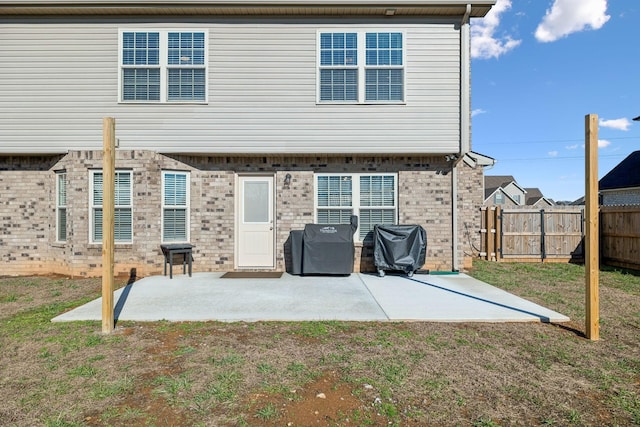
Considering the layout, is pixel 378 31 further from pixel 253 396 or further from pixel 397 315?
pixel 253 396

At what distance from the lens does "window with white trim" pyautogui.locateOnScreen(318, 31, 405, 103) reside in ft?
24.1

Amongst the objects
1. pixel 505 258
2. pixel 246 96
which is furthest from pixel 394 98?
pixel 505 258

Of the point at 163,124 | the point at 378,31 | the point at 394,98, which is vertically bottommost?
the point at 163,124

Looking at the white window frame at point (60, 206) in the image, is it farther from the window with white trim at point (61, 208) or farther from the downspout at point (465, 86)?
the downspout at point (465, 86)

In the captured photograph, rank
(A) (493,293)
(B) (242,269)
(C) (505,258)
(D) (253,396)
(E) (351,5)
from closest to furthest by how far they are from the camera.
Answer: (D) (253,396), (A) (493,293), (E) (351,5), (B) (242,269), (C) (505,258)

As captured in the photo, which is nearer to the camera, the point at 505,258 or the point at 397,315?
the point at 397,315

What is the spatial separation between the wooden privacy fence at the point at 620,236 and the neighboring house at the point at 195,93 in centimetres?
536

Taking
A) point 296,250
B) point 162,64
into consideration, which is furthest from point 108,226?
point 162,64

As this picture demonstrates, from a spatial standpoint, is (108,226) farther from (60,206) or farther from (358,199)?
(358,199)

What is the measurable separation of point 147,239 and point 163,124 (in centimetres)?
247

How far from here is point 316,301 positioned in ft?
17.5

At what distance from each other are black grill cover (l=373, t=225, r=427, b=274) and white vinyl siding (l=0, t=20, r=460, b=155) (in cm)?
169

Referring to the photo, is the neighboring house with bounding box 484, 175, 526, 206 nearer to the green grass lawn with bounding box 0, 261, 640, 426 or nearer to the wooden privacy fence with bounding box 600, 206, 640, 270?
the wooden privacy fence with bounding box 600, 206, 640, 270

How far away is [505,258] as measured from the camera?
10.0 m
